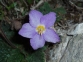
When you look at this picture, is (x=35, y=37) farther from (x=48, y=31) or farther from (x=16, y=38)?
(x=16, y=38)

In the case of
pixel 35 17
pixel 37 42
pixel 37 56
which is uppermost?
pixel 35 17

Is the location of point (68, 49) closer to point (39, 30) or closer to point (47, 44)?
point (47, 44)

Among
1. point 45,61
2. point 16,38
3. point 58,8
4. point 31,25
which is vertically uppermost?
point 31,25

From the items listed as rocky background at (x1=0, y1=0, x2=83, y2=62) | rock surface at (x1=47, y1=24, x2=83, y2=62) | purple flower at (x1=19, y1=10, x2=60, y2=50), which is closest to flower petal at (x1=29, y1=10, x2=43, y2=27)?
purple flower at (x1=19, y1=10, x2=60, y2=50)

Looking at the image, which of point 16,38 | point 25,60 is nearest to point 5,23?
point 16,38

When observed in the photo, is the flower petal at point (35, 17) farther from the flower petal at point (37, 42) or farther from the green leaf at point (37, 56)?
the green leaf at point (37, 56)

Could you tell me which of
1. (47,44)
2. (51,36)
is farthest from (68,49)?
(51,36)

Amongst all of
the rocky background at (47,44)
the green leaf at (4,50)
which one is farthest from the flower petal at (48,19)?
the green leaf at (4,50)
